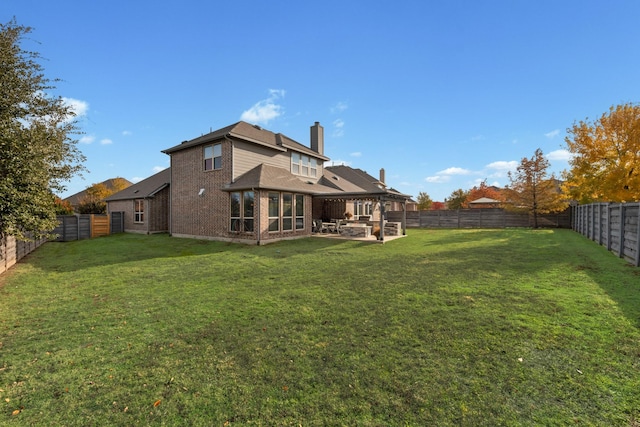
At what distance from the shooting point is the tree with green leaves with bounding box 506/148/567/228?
70.3 feet

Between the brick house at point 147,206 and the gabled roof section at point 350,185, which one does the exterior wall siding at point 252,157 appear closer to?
the gabled roof section at point 350,185

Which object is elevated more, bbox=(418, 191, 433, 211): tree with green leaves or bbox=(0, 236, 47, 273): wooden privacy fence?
bbox=(418, 191, 433, 211): tree with green leaves

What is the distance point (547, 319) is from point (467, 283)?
199 centimetres

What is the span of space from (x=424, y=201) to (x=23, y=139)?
4449cm

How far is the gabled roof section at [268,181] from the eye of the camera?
13477 mm

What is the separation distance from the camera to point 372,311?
15.3 ft

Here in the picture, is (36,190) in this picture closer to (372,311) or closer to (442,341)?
(372,311)

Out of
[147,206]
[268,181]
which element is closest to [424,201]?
[268,181]

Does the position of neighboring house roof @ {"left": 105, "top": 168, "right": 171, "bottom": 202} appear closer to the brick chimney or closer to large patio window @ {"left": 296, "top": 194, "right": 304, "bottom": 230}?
large patio window @ {"left": 296, "top": 194, "right": 304, "bottom": 230}

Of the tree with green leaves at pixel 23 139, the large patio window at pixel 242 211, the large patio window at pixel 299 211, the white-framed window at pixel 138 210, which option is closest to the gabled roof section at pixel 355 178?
the large patio window at pixel 299 211

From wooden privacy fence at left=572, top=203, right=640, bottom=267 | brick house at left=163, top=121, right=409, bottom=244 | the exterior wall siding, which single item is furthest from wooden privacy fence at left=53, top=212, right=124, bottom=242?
wooden privacy fence at left=572, top=203, right=640, bottom=267

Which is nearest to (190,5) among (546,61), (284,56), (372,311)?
(284,56)

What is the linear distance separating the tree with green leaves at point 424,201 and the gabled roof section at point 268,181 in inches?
1220

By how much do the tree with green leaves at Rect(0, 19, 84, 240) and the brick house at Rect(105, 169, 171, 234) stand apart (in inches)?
443
